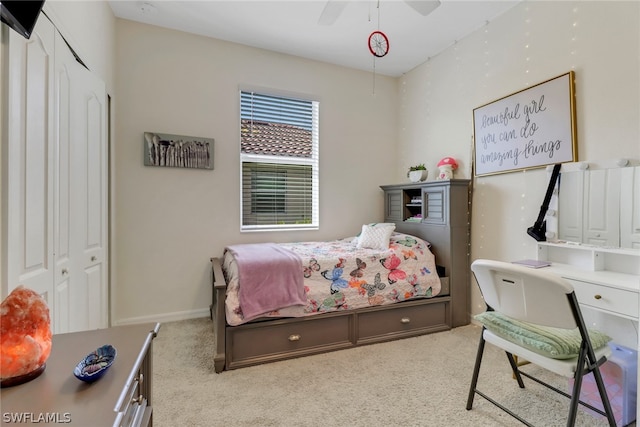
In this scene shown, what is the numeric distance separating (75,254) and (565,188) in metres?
3.43

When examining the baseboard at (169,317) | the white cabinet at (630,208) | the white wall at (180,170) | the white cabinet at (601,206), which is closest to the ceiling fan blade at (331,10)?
the white wall at (180,170)

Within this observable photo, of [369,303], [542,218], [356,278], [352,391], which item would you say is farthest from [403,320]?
[542,218]

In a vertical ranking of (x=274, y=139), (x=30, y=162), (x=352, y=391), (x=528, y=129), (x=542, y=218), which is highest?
(x=274, y=139)

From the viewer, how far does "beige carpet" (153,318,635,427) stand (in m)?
1.63

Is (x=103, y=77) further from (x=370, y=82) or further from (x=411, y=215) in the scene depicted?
(x=411, y=215)

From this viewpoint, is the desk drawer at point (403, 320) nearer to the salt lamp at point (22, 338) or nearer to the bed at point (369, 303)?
the bed at point (369, 303)

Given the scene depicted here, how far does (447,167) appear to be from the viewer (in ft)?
10.4

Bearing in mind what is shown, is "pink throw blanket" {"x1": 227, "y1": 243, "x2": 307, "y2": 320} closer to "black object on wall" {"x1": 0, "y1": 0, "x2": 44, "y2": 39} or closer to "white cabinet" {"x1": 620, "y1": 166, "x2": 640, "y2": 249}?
"black object on wall" {"x1": 0, "y1": 0, "x2": 44, "y2": 39}

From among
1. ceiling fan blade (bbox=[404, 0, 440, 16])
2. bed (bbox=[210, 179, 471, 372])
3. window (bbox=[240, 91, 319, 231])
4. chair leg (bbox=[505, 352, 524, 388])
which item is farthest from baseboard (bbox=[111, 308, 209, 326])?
ceiling fan blade (bbox=[404, 0, 440, 16])

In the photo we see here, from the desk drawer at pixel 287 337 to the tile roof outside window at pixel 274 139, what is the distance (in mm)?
2005

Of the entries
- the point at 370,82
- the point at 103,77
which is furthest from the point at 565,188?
the point at 103,77

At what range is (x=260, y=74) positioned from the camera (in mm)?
3408

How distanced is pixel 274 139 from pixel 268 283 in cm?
194

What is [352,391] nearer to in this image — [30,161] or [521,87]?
[30,161]
